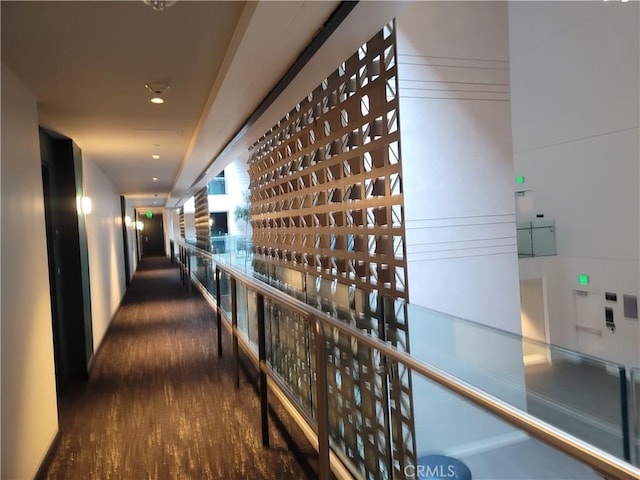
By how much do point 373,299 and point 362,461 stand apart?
75 cm

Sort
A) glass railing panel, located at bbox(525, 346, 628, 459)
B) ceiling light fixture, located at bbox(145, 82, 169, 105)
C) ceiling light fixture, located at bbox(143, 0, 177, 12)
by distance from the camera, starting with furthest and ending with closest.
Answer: ceiling light fixture, located at bbox(145, 82, 169, 105), ceiling light fixture, located at bbox(143, 0, 177, 12), glass railing panel, located at bbox(525, 346, 628, 459)

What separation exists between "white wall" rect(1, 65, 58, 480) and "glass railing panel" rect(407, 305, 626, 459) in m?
1.92

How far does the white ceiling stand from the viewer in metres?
1.93

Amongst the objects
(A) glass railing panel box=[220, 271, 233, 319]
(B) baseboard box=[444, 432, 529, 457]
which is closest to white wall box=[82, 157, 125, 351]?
(A) glass railing panel box=[220, 271, 233, 319]

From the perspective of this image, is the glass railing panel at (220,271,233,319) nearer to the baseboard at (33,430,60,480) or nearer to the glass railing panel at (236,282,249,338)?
the glass railing panel at (236,282,249,338)

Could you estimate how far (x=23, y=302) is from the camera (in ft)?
7.79

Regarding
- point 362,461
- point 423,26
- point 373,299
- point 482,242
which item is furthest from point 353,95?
point 362,461

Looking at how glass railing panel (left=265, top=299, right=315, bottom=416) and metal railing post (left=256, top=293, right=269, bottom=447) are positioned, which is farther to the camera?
metal railing post (left=256, top=293, right=269, bottom=447)

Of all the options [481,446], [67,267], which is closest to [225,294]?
[67,267]

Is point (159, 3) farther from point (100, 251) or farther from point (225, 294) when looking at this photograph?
point (100, 251)

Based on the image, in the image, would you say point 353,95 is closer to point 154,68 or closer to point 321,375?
point 154,68

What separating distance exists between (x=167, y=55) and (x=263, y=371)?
1982 mm

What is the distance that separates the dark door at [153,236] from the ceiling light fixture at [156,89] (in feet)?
80.3

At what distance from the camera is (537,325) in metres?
10.1
